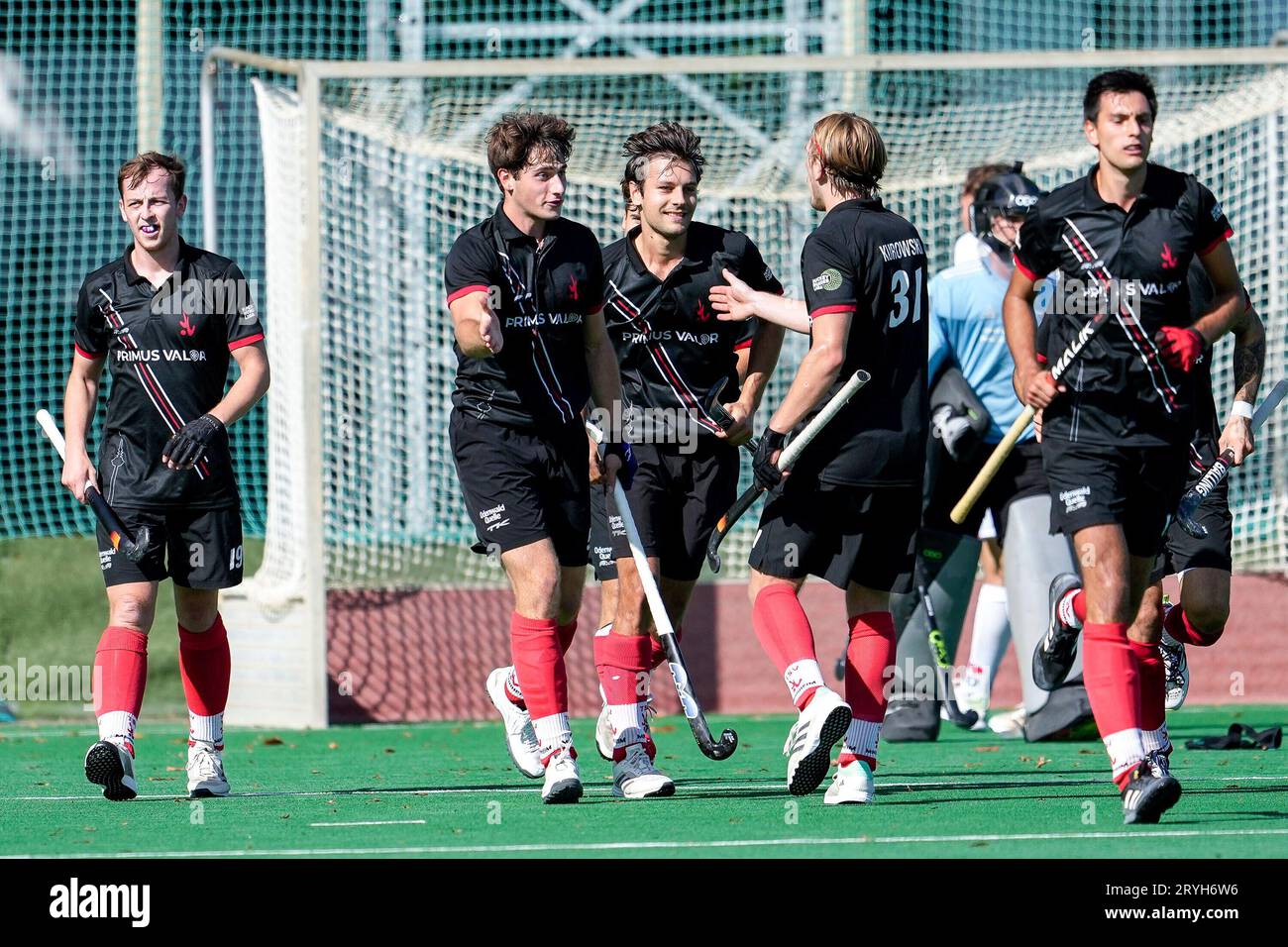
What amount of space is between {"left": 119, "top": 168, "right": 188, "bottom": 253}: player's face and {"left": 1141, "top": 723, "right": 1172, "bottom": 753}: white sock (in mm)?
3270

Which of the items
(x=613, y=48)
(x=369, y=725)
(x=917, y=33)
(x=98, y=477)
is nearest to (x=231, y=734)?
(x=369, y=725)

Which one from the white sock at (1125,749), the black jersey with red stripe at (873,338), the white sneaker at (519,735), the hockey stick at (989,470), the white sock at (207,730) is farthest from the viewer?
the hockey stick at (989,470)

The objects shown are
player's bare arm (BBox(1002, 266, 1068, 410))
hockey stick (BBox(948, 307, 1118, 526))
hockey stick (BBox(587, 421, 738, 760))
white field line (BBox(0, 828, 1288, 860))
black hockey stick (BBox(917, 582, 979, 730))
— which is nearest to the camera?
white field line (BBox(0, 828, 1288, 860))

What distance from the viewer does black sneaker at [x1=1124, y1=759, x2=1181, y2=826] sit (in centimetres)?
518

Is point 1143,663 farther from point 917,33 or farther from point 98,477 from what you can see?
point 917,33

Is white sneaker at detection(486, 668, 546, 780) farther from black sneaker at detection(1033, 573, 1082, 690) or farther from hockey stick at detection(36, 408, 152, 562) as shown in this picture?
black sneaker at detection(1033, 573, 1082, 690)

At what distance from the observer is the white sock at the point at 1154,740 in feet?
18.4

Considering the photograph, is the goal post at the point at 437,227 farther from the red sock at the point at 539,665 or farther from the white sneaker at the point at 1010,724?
the red sock at the point at 539,665

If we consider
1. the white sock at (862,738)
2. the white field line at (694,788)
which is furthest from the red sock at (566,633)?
the white sock at (862,738)

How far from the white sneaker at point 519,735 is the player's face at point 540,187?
5.63 feet

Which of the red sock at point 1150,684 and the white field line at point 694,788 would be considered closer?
the red sock at point 1150,684

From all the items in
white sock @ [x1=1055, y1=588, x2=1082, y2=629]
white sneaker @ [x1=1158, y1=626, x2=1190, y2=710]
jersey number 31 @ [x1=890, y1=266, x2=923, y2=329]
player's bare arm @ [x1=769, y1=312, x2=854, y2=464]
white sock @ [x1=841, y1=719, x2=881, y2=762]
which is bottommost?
white sock @ [x1=841, y1=719, x2=881, y2=762]

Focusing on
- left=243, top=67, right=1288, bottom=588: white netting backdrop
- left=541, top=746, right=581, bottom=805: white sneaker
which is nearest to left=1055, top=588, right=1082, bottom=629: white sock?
left=541, top=746, right=581, bottom=805: white sneaker

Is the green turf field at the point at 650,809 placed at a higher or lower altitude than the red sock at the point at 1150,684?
lower
